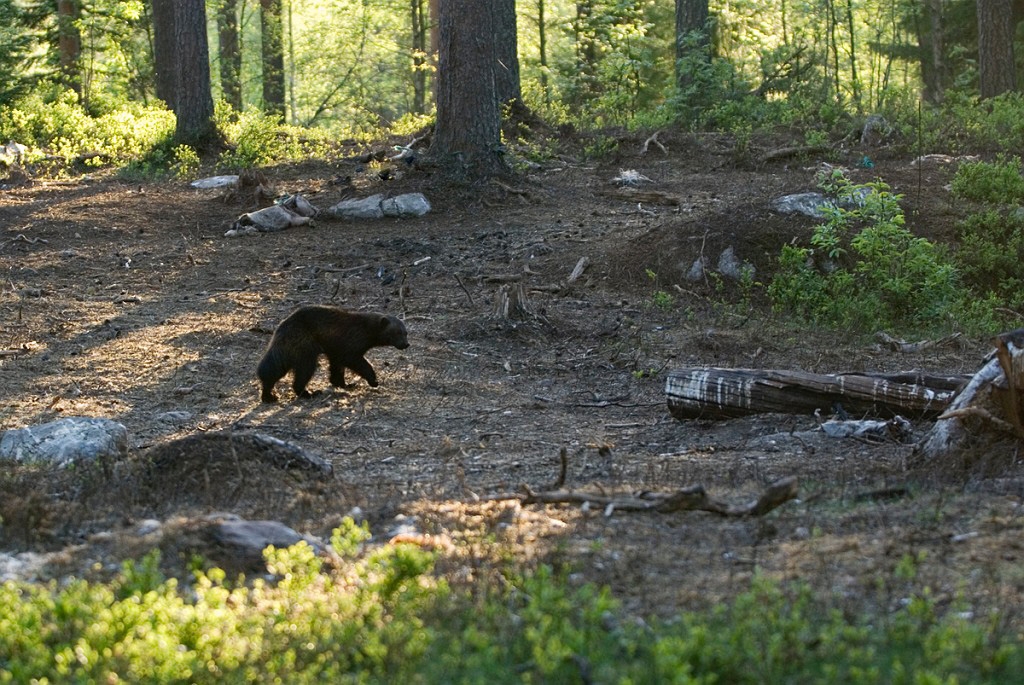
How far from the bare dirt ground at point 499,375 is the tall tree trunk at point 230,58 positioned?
1172 cm

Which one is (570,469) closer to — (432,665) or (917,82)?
(432,665)

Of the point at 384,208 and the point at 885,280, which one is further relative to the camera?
the point at 384,208

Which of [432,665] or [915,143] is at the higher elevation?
[915,143]

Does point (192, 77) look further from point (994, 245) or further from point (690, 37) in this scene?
point (994, 245)

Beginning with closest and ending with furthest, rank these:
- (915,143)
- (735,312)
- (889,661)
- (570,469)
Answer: (889,661)
(570,469)
(735,312)
(915,143)

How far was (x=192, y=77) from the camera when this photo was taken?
2064 cm

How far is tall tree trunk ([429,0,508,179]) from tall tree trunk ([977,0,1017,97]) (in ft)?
37.9

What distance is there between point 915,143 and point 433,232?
8413 millimetres

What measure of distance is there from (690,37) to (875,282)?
10650 millimetres

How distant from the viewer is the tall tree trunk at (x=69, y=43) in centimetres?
2480

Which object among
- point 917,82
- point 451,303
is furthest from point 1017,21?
point 451,303

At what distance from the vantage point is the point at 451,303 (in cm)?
1323

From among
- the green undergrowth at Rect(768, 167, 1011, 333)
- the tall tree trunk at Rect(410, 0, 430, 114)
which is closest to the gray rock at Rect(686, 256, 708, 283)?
the green undergrowth at Rect(768, 167, 1011, 333)

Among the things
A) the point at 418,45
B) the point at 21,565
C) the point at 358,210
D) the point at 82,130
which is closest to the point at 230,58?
the point at 418,45
